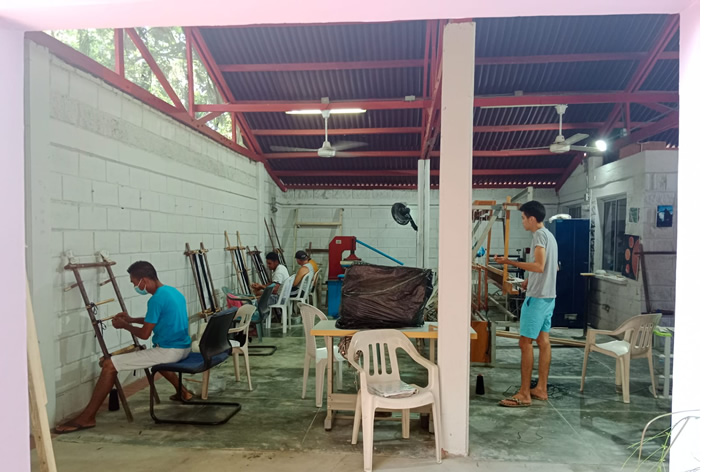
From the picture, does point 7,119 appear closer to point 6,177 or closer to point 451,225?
point 6,177

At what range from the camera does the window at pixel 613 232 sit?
636 centimetres

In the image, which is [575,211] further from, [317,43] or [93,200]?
[93,200]

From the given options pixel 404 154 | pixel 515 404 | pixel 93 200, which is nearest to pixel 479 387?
pixel 515 404

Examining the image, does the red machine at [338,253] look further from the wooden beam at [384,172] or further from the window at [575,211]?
the window at [575,211]

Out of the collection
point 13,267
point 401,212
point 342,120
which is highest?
point 342,120

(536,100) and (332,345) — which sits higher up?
(536,100)

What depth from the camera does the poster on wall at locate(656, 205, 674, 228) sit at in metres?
5.26

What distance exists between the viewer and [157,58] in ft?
16.1

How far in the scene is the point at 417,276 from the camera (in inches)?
122

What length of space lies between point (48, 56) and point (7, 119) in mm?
2171

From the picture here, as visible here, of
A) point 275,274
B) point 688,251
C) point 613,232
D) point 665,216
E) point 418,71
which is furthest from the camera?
point 613,232

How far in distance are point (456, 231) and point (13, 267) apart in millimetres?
2222

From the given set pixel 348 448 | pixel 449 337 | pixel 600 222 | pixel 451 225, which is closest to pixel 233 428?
pixel 348 448

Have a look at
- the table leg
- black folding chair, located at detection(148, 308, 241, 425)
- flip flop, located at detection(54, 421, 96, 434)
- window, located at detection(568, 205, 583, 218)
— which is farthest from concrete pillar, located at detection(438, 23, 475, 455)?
window, located at detection(568, 205, 583, 218)
